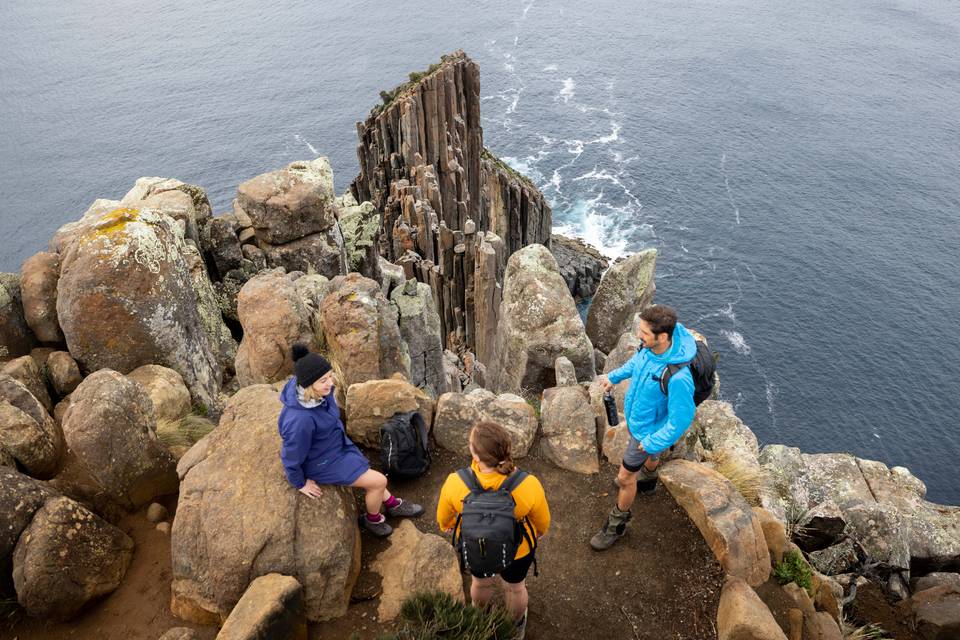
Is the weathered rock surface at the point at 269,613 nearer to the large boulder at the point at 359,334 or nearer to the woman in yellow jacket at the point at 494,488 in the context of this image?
the woman in yellow jacket at the point at 494,488

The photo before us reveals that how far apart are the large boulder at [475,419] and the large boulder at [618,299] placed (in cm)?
1532

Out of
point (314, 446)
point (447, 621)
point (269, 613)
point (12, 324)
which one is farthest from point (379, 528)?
point (12, 324)

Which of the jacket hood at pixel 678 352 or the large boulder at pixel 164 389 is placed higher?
the jacket hood at pixel 678 352

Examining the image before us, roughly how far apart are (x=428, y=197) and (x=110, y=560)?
1350 inches

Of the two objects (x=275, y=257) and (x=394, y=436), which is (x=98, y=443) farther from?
(x=275, y=257)

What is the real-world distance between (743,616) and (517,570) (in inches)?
127

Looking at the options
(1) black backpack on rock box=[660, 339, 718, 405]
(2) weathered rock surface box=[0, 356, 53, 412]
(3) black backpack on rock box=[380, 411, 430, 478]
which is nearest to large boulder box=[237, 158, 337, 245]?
(2) weathered rock surface box=[0, 356, 53, 412]

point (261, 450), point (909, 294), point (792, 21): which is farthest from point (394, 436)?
point (792, 21)

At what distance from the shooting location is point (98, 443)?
30.9 ft

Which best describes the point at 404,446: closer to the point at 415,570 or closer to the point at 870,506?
the point at 415,570

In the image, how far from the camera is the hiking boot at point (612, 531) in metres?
9.84

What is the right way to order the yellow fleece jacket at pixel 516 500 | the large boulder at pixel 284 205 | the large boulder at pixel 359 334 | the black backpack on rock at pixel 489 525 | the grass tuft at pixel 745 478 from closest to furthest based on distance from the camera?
the black backpack on rock at pixel 489 525 → the yellow fleece jacket at pixel 516 500 → the grass tuft at pixel 745 478 → the large boulder at pixel 359 334 → the large boulder at pixel 284 205

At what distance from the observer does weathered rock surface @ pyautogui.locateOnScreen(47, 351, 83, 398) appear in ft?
42.1

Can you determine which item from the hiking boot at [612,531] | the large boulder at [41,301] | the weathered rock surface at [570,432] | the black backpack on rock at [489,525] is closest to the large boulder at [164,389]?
the large boulder at [41,301]
